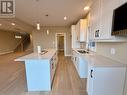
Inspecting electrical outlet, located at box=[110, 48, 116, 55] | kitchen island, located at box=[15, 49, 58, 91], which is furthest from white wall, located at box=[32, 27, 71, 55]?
electrical outlet, located at box=[110, 48, 116, 55]

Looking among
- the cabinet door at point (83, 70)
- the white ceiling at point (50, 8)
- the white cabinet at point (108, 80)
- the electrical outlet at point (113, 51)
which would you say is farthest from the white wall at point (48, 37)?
the white cabinet at point (108, 80)

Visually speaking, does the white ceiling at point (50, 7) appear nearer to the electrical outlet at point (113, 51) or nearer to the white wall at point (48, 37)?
the electrical outlet at point (113, 51)

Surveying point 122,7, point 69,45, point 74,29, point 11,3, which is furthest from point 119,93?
point 69,45

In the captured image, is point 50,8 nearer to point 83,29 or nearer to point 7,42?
point 83,29

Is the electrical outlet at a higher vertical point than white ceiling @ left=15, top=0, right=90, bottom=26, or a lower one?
lower

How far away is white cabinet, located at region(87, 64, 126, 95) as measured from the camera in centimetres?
183

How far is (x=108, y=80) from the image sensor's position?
1.87 meters

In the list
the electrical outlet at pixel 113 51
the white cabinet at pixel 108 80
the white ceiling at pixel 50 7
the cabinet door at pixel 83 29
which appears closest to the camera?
the white cabinet at pixel 108 80

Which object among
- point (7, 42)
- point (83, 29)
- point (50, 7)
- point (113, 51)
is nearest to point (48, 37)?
point (83, 29)

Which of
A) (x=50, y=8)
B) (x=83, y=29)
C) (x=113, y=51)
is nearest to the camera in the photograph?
(x=113, y=51)

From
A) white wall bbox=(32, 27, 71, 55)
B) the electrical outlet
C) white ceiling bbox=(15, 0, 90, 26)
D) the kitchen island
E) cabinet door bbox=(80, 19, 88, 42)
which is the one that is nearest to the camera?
the electrical outlet

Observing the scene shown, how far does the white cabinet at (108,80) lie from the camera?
183 cm

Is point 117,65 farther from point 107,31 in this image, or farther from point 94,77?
point 107,31

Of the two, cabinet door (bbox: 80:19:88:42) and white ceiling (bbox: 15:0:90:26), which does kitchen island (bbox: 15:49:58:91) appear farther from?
cabinet door (bbox: 80:19:88:42)
